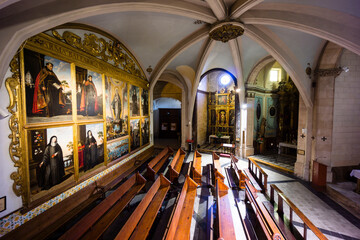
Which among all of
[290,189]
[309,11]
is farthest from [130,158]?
[309,11]

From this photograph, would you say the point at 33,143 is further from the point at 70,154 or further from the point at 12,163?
the point at 70,154

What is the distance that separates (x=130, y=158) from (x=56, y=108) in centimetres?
356

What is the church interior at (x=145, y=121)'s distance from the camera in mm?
2648

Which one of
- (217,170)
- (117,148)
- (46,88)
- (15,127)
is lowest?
(217,170)

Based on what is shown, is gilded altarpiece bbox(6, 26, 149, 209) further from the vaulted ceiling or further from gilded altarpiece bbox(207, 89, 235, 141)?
gilded altarpiece bbox(207, 89, 235, 141)

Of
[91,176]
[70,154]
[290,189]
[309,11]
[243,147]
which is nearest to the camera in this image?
[70,154]

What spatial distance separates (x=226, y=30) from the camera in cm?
448

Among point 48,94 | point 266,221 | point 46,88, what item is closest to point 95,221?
point 48,94

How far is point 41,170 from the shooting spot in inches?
117

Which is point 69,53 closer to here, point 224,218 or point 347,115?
point 224,218

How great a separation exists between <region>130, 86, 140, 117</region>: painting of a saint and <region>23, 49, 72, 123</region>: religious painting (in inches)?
109

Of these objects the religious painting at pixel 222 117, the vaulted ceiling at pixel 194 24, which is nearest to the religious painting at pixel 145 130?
the vaulted ceiling at pixel 194 24

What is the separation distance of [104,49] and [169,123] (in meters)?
11.5

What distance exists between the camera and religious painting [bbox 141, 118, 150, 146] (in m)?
7.31
